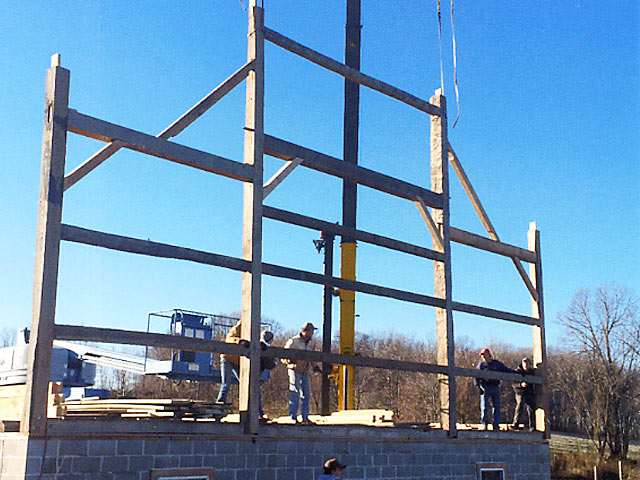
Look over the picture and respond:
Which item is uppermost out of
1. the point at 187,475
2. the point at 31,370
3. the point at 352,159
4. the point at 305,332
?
the point at 352,159

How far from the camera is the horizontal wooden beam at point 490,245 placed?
14.7 m

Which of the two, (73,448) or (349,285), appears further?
(349,285)

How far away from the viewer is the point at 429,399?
50906 mm

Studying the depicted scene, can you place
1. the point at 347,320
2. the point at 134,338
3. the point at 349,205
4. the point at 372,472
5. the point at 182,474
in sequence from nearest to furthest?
the point at 134,338, the point at 182,474, the point at 372,472, the point at 347,320, the point at 349,205

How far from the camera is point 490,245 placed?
1552 cm

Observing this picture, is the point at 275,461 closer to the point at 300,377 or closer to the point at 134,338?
the point at 300,377

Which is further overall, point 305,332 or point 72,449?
point 305,332

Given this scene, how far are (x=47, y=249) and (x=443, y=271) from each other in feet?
24.3

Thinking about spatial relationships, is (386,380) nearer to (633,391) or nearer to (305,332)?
(633,391)

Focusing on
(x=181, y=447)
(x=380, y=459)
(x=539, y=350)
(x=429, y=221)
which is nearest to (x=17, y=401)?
(x=181, y=447)

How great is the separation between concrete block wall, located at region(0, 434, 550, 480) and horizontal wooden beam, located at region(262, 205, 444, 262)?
3.06 metres

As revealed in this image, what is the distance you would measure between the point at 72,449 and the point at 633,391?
165 feet

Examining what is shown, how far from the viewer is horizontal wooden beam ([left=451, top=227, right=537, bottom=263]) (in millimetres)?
14703

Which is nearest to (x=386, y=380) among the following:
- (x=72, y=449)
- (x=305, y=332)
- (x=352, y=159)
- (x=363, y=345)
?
(x=363, y=345)
